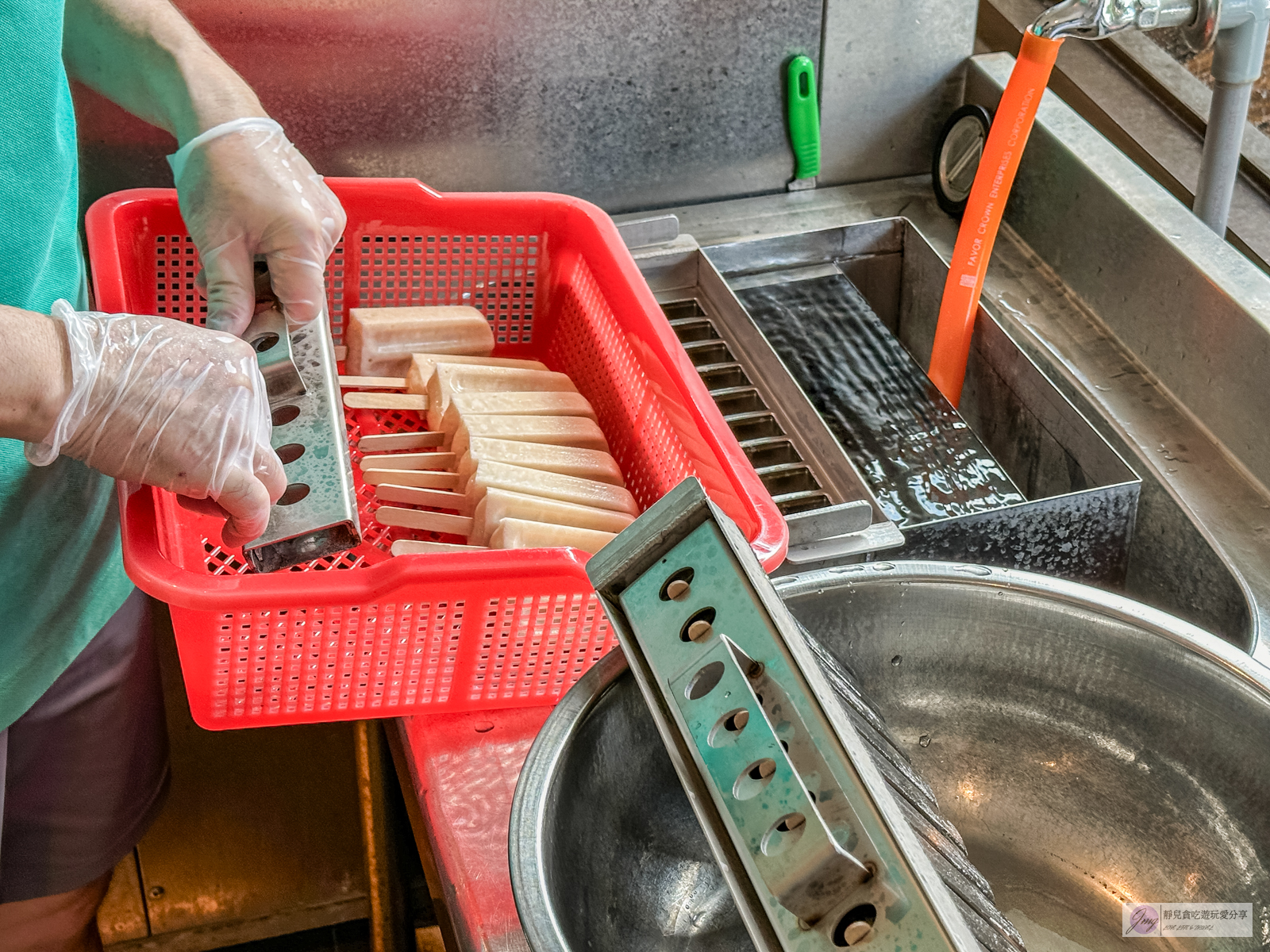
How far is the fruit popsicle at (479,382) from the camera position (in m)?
1.56

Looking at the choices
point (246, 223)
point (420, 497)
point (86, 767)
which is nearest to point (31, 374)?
Result: point (246, 223)

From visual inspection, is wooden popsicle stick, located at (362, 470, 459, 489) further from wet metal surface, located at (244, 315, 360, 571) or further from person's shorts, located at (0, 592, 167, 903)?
person's shorts, located at (0, 592, 167, 903)

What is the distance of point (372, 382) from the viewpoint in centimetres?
161

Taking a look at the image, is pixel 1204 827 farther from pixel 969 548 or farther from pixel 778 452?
pixel 778 452

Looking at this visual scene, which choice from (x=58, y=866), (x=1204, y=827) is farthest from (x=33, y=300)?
(x=1204, y=827)

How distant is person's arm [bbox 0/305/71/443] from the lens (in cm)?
99

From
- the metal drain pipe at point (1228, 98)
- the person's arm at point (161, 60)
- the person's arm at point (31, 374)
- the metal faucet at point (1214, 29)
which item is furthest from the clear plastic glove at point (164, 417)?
the metal drain pipe at point (1228, 98)

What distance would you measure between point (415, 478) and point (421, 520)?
0.27 ft

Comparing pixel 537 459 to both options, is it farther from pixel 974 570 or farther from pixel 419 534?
pixel 974 570

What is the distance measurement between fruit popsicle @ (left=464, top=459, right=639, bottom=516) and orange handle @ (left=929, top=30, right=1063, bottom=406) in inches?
24.6

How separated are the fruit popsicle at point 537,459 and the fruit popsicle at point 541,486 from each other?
0.5 inches

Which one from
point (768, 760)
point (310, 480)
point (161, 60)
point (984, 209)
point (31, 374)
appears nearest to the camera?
point (768, 760)

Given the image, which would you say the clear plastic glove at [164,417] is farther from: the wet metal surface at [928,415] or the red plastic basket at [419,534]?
the wet metal surface at [928,415]

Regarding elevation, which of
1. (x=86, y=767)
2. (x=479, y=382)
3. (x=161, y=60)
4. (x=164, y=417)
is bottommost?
(x=86, y=767)
